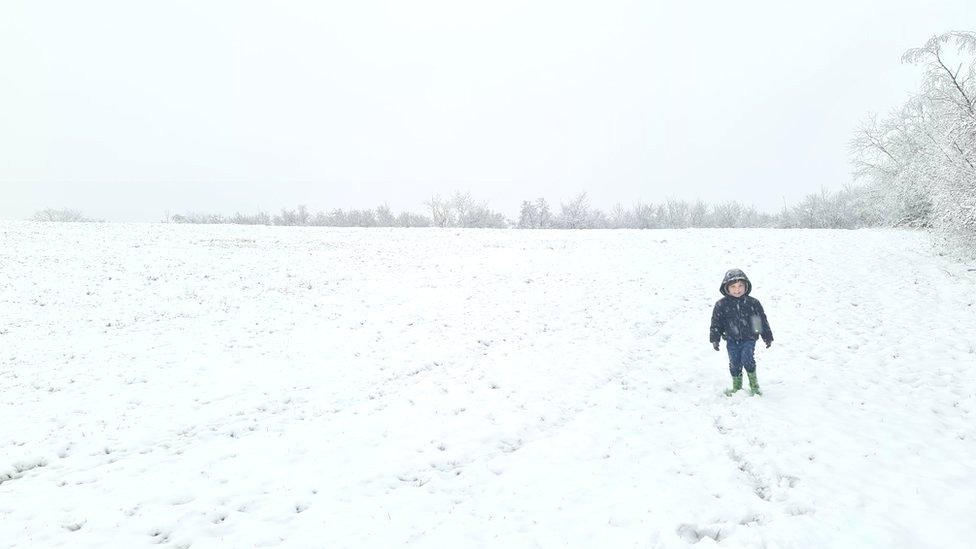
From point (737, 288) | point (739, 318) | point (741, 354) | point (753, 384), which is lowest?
point (753, 384)

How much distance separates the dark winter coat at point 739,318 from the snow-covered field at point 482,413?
1.45 meters

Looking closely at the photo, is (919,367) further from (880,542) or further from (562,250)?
(562,250)

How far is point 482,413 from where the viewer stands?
10.3 m

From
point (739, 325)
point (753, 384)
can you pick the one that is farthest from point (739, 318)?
point (753, 384)

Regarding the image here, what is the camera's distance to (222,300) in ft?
66.6

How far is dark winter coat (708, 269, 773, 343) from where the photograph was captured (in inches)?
396

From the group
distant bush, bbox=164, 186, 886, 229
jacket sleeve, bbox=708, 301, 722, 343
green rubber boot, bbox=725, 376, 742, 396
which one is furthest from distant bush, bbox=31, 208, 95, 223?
green rubber boot, bbox=725, 376, 742, 396

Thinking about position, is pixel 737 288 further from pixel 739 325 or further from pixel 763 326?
pixel 763 326

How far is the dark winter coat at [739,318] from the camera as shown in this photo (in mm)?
10055

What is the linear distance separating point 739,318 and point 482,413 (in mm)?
6170

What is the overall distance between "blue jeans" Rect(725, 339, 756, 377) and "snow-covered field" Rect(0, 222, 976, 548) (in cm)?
70

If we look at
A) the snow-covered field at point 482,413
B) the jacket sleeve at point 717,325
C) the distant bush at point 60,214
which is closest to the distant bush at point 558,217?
the distant bush at point 60,214

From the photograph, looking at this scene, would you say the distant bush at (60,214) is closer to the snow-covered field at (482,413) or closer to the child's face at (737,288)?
the snow-covered field at (482,413)

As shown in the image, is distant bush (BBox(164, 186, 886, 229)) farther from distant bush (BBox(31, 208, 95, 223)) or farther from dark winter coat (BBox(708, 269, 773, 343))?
dark winter coat (BBox(708, 269, 773, 343))
